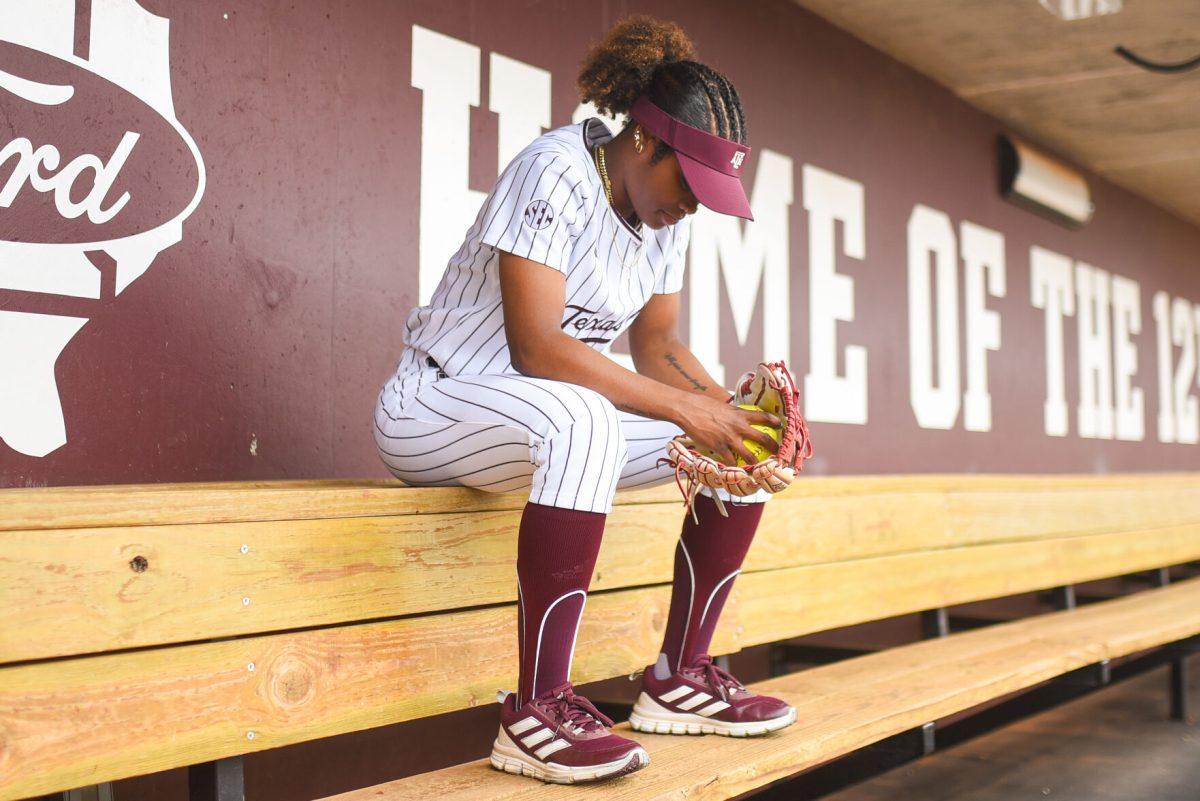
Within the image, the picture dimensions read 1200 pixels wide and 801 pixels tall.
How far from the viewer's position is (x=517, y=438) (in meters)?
1.43

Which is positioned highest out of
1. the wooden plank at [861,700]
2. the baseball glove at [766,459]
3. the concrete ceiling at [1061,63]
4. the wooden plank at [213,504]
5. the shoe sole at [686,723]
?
the concrete ceiling at [1061,63]

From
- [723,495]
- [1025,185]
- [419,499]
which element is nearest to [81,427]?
[419,499]

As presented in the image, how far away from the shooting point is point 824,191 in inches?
149

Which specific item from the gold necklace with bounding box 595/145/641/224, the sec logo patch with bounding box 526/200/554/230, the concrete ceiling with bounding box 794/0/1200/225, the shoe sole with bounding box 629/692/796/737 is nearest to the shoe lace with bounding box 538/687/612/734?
the shoe sole with bounding box 629/692/796/737

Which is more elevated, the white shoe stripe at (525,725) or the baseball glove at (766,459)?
the baseball glove at (766,459)

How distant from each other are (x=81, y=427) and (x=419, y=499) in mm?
660

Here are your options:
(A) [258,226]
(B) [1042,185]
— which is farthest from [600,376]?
(B) [1042,185]

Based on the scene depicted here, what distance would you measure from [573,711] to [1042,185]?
14.1ft

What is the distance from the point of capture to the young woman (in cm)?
136

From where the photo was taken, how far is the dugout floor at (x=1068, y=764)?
2.68 m

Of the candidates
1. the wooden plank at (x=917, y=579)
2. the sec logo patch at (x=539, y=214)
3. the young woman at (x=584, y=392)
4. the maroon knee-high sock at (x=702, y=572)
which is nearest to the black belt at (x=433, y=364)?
the young woman at (x=584, y=392)

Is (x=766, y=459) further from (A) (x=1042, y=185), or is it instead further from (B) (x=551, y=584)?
(A) (x=1042, y=185)

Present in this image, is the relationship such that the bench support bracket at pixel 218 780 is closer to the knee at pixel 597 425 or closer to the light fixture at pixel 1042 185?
the knee at pixel 597 425

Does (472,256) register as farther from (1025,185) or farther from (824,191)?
(1025,185)
